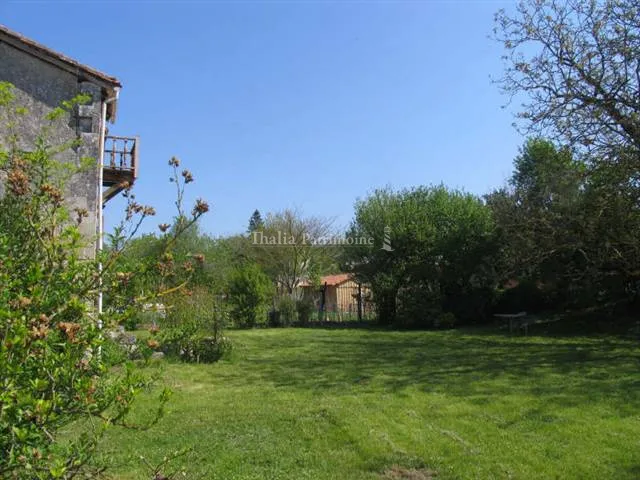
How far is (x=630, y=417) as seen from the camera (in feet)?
21.5

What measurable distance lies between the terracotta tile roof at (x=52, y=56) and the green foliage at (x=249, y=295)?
10.7 m

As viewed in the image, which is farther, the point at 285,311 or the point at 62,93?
the point at 285,311

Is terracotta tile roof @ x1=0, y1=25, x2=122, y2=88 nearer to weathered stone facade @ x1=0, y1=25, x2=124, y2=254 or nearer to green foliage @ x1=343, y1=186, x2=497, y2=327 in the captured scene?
weathered stone facade @ x1=0, y1=25, x2=124, y2=254

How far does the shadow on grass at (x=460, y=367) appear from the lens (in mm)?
8312

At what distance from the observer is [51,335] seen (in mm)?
2391

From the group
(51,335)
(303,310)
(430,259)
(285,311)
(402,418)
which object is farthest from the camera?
(303,310)

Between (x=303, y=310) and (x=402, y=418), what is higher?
(x=303, y=310)

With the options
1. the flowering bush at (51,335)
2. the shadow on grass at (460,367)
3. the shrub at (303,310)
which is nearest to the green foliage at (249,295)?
the shrub at (303,310)

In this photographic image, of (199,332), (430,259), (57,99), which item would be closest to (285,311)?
(430,259)

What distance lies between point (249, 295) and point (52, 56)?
12215mm

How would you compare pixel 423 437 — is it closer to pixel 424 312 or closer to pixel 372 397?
pixel 372 397

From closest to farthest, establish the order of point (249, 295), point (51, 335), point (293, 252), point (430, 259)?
point (51, 335) → point (249, 295) → point (430, 259) → point (293, 252)

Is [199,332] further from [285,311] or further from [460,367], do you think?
[285,311]

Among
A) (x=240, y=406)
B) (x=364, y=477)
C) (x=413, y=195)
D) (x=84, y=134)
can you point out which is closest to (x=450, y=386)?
(x=240, y=406)
